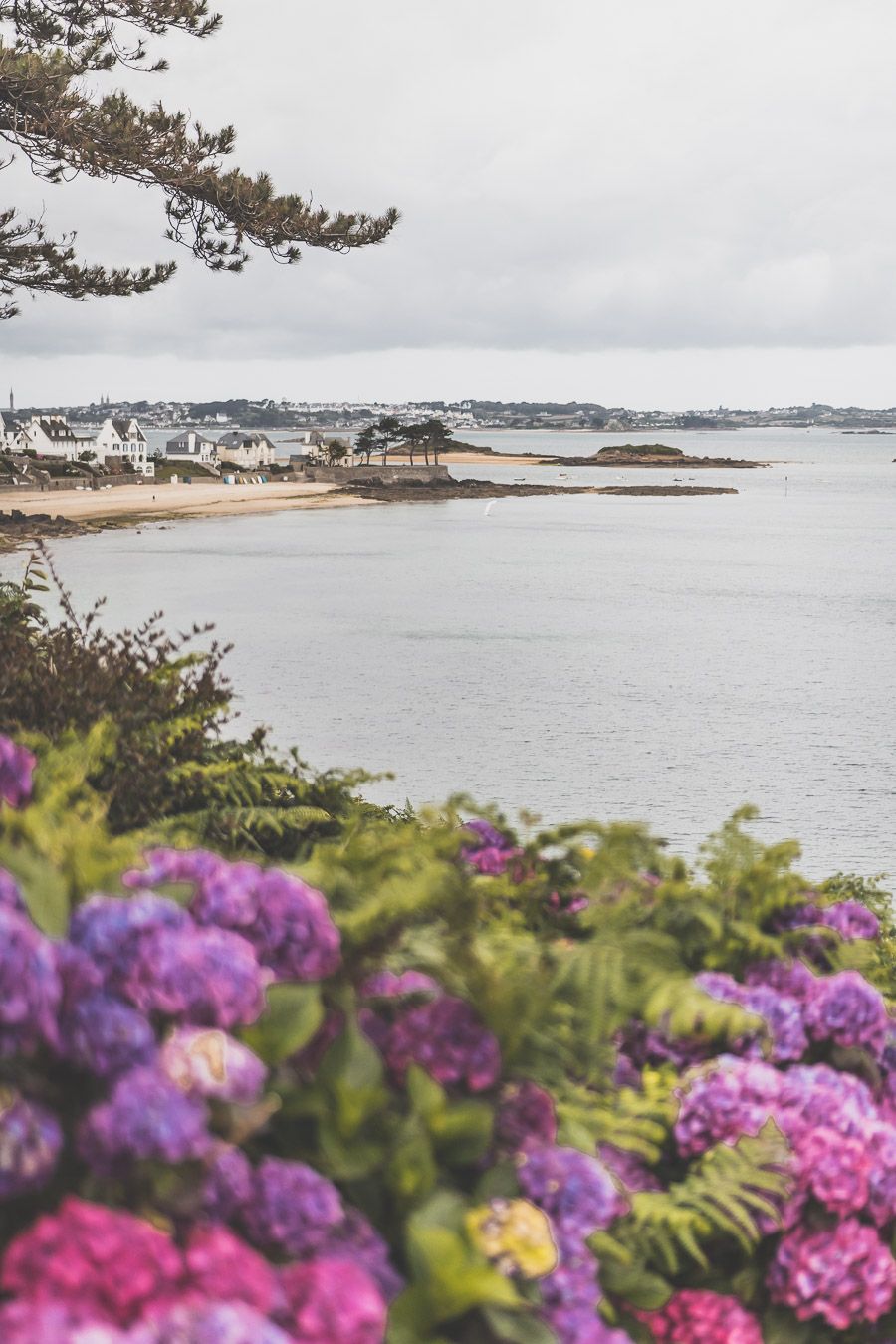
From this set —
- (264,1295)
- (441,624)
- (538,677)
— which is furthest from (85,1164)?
(441,624)

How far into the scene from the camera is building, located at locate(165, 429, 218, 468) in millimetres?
146125

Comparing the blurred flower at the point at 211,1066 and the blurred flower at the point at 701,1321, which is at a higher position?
the blurred flower at the point at 211,1066

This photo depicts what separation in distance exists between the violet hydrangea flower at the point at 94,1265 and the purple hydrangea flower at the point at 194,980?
0.27 m

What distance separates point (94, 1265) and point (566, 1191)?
76 cm

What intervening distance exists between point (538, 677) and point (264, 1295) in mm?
14311

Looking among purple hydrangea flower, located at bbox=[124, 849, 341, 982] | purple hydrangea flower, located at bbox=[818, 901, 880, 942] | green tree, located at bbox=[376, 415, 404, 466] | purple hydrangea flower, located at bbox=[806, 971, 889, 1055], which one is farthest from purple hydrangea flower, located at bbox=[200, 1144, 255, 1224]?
green tree, located at bbox=[376, 415, 404, 466]

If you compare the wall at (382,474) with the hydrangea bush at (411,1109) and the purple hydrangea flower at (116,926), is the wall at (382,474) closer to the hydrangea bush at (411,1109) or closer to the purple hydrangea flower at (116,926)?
the hydrangea bush at (411,1109)

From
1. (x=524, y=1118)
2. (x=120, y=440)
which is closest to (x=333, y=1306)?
(x=524, y=1118)

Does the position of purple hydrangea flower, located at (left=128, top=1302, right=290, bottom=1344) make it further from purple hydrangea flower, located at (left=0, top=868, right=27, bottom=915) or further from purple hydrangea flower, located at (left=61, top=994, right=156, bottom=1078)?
purple hydrangea flower, located at (left=0, top=868, right=27, bottom=915)

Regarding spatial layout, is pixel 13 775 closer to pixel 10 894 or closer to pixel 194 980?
pixel 10 894

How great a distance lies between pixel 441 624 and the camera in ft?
66.3

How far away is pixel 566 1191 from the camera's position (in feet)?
6.25

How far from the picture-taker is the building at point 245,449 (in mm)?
146875

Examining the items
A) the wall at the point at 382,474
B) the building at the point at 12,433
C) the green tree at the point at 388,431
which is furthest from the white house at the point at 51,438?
the wall at the point at 382,474
